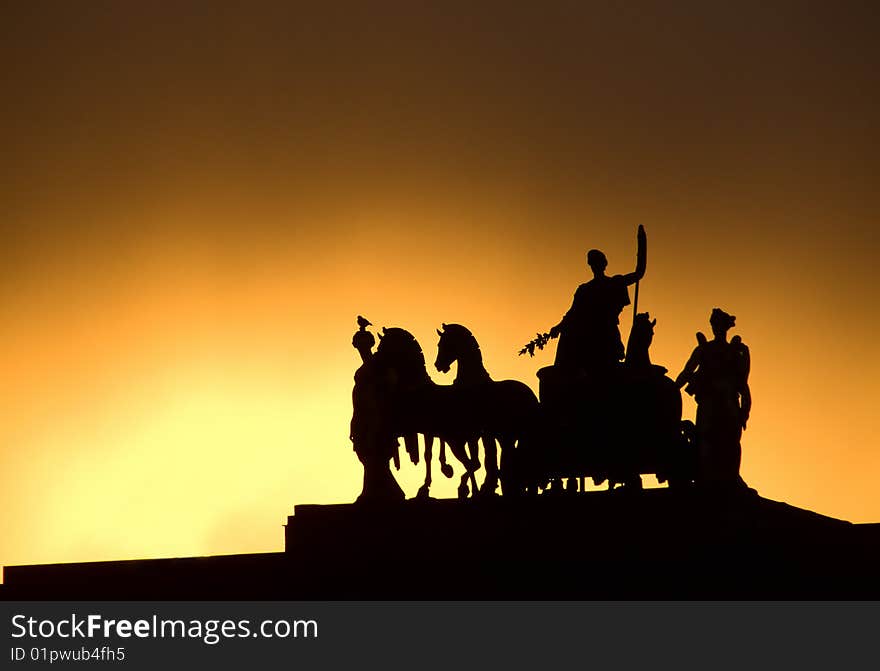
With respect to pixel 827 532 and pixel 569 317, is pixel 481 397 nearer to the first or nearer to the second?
pixel 569 317

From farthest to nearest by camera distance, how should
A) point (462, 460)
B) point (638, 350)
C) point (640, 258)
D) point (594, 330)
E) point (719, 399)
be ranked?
point (719, 399)
point (462, 460)
point (640, 258)
point (594, 330)
point (638, 350)

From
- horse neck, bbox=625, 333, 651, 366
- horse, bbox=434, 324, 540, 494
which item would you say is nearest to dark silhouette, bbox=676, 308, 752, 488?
horse neck, bbox=625, 333, 651, 366

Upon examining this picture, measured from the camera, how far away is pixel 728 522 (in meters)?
15.6

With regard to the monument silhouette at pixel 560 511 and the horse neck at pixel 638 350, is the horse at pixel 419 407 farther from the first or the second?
the horse neck at pixel 638 350

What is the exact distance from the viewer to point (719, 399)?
17250 millimetres

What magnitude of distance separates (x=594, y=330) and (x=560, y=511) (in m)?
1.66

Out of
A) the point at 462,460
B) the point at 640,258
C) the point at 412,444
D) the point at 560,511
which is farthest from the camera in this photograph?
the point at 412,444

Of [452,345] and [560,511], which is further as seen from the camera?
[452,345]

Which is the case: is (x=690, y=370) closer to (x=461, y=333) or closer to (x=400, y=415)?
(x=461, y=333)

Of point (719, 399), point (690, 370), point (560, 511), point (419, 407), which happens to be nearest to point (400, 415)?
point (419, 407)
